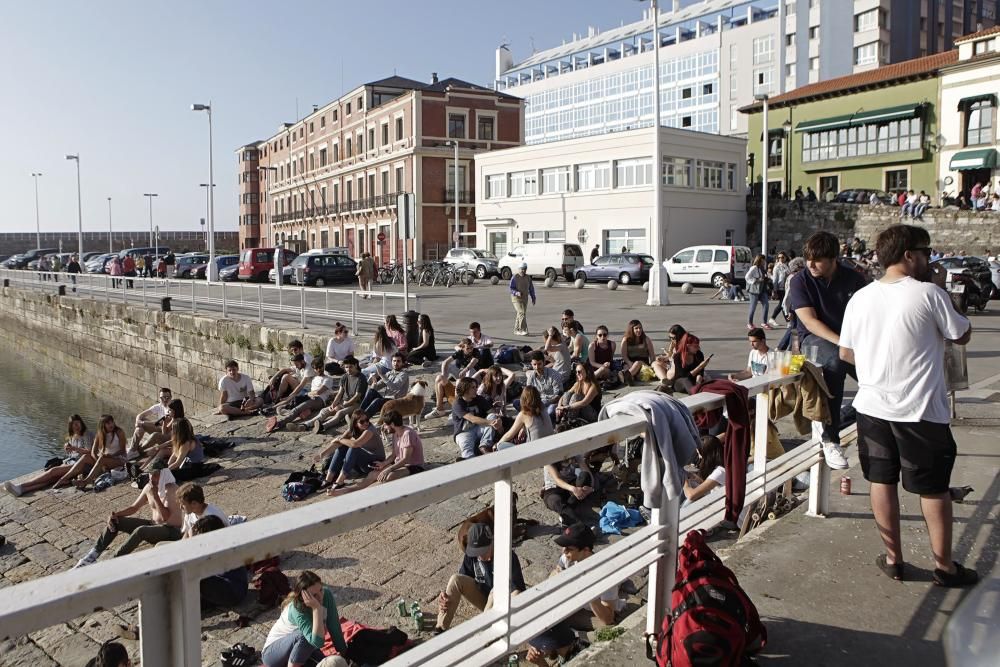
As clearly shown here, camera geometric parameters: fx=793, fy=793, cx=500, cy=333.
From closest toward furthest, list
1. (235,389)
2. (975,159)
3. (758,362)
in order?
1. (758,362)
2. (235,389)
3. (975,159)

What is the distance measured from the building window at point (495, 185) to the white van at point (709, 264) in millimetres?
17375

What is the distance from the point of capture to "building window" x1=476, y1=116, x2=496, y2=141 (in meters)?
54.7

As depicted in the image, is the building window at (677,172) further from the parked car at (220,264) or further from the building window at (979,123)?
the parked car at (220,264)

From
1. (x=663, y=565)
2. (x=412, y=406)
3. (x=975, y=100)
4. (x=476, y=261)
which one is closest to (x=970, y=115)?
(x=975, y=100)

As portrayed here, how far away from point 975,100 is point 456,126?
3028 centimetres

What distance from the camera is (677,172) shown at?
131 ft

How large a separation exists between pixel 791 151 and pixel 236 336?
131 feet

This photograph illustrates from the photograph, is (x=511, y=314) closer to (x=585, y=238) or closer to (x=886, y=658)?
(x=886, y=658)

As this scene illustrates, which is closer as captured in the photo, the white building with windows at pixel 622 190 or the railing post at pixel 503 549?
the railing post at pixel 503 549

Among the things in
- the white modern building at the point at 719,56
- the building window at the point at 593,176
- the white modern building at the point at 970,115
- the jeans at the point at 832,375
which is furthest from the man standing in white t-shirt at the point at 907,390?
the white modern building at the point at 719,56

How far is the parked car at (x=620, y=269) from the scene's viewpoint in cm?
3216

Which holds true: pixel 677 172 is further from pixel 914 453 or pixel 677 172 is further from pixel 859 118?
pixel 914 453

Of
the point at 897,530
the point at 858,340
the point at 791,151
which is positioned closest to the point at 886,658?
the point at 897,530

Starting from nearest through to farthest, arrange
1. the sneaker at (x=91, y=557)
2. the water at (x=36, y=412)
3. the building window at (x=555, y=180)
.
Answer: the sneaker at (x=91, y=557) → the water at (x=36, y=412) → the building window at (x=555, y=180)
